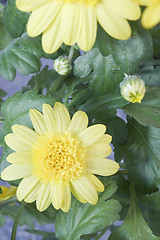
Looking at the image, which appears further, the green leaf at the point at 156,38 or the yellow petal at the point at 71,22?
the green leaf at the point at 156,38

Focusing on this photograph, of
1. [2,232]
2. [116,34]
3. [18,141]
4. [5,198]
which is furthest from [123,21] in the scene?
[2,232]

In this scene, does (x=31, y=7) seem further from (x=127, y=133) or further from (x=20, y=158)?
(x=127, y=133)

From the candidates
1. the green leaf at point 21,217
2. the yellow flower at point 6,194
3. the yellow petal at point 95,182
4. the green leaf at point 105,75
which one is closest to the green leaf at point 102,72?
the green leaf at point 105,75

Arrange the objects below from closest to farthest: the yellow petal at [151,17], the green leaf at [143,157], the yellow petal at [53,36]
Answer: the yellow petal at [151,17]
the yellow petal at [53,36]
the green leaf at [143,157]

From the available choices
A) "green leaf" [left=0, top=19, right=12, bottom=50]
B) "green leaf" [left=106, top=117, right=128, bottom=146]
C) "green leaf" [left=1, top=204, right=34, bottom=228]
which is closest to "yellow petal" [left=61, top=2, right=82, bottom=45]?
"green leaf" [left=106, top=117, right=128, bottom=146]

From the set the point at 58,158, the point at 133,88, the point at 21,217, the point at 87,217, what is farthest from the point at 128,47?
the point at 21,217

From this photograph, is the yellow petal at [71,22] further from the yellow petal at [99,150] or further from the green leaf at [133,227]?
the green leaf at [133,227]

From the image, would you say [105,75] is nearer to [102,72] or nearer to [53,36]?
[102,72]
